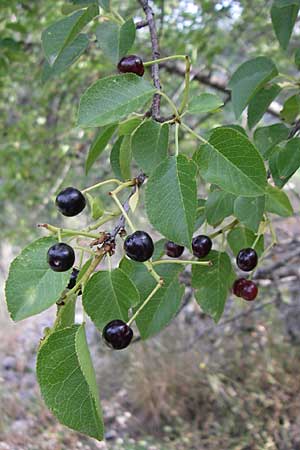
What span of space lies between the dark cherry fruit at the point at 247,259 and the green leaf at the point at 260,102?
26 cm

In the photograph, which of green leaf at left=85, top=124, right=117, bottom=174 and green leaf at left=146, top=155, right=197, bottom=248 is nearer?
green leaf at left=146, top=155, right=197, bottom=248

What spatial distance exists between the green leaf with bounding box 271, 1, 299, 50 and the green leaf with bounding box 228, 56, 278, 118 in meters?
0.11

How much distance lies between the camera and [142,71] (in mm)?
706

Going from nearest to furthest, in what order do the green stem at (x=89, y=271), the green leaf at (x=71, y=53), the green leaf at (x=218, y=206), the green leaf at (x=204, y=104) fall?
the green stem at (x=89, y=271) → the green leaf at (x=204, y=104) → the green leaf at (x=218, y=206) → the green leaf at (x=71, y=53)

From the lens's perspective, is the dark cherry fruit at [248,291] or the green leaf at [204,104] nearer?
the green leaf at [204,104]

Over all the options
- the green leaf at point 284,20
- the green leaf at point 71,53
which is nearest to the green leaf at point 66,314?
the green leaf at point 71,53

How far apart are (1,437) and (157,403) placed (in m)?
1.02

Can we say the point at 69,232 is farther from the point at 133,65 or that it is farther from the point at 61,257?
the point at 133,65

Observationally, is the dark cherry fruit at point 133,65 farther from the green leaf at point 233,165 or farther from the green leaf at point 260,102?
the green leaf at point 260,102

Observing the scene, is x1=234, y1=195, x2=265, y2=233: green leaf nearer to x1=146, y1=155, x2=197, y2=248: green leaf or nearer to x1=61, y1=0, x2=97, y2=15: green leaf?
x1=146, y1=155, x2=197, y2=248: green leaf

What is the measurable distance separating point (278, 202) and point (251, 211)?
11cm

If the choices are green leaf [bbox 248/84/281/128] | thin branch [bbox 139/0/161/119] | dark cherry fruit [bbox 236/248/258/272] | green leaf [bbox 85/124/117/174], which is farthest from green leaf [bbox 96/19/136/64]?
dark cherry fruit [bbox 236/248/258/272]

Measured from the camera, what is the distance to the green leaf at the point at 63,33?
0.75 meters

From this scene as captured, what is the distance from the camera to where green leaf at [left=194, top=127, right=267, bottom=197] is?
58 centimetres
